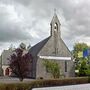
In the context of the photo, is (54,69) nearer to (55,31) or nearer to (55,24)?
(55,31)

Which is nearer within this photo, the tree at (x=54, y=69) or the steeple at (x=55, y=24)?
the tree at (x=54, y=69)

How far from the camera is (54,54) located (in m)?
70.3

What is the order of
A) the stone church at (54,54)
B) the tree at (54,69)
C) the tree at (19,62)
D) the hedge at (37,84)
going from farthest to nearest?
the stone church at (54,54)
the tree at (54,69)
the tree at (19,62)
the hedge at (37,84)

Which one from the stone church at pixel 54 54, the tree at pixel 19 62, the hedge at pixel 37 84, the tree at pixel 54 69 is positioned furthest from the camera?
the stone church at pixel 54 54

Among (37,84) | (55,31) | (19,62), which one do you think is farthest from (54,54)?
(37,84)

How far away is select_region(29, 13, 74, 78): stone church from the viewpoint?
6906 centimetres

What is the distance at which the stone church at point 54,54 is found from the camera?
69.1 meters

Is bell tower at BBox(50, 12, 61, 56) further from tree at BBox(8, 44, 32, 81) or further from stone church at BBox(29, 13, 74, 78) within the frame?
tree at BBox(8, 44, 32, 81)

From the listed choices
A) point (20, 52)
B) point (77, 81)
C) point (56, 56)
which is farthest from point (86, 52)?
point (56, 56)

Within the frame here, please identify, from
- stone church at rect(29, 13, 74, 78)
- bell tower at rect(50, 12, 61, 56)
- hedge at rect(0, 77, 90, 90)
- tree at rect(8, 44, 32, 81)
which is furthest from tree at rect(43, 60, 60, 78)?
tree at rect(8, 44, 32, 81)

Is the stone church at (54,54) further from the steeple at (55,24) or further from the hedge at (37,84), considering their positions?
the hedge at (37,84)

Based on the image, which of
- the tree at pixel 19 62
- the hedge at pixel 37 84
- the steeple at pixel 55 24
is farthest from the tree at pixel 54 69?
the tree at pixel 19 62

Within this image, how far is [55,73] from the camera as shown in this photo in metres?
60.0

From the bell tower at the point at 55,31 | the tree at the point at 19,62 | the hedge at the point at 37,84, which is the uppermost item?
the bell tower at the point at 55,31
